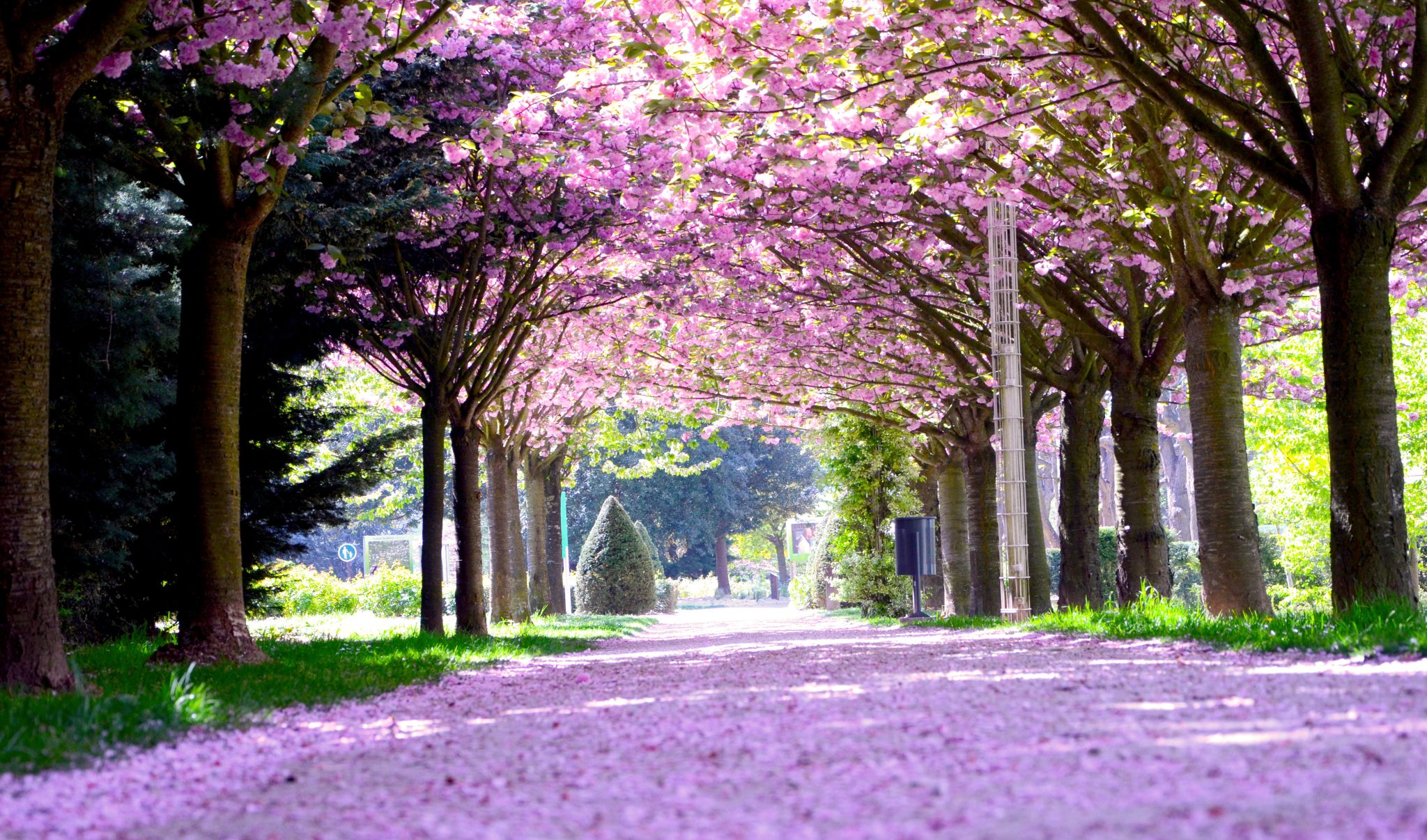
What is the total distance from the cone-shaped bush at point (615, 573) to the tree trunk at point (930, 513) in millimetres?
8145

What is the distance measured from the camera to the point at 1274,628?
7.56 metres

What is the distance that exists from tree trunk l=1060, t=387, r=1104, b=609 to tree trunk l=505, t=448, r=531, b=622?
10.5 metres

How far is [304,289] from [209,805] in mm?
10717

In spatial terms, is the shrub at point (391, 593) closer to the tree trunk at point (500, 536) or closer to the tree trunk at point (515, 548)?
the tree trunk at point (515, 548)

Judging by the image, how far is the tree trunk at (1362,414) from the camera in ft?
25.3

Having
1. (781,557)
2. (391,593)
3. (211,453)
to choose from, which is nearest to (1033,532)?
(211,453)

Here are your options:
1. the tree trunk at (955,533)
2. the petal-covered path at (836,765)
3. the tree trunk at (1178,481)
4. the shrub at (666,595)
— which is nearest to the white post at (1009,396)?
the petal-covered path at (836,765)

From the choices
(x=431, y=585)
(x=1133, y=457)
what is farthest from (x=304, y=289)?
(x=1133, y=457)

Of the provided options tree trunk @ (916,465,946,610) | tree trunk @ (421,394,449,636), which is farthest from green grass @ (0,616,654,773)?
tree trunk @ (916,465,946,610)

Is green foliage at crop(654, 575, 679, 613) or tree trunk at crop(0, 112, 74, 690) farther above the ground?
tree trunk at crop(0, 112, 74, 690)

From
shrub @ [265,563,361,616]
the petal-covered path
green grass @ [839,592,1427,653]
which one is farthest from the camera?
shrub @ [265,563,361,616]

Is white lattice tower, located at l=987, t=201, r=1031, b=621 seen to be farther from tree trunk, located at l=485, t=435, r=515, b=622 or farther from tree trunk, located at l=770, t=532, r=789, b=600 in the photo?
tree trunk, located at l=770, t=532, r=789, b=600

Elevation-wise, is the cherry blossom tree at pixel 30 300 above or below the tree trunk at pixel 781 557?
above

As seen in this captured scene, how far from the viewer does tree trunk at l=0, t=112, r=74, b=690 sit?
6160 mm
